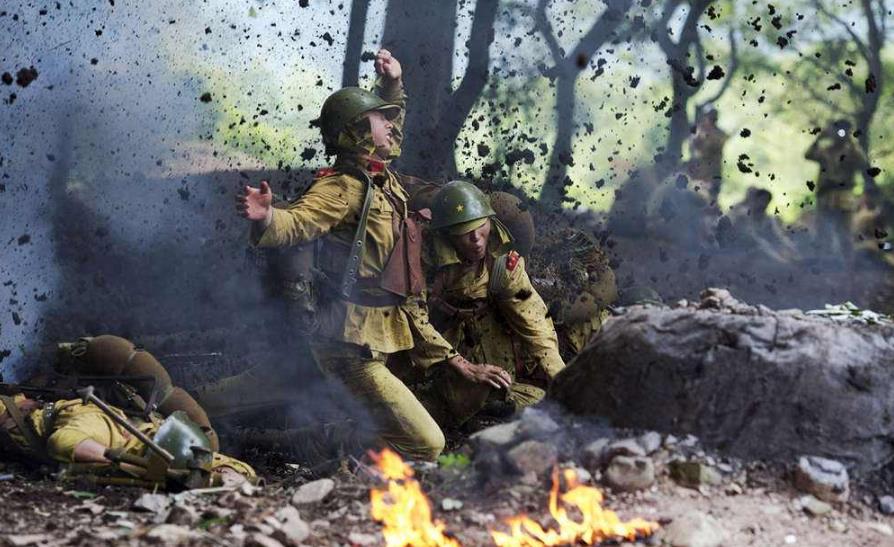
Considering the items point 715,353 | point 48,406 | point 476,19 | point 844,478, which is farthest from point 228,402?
point 476,19

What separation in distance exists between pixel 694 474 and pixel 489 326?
3.15 metres

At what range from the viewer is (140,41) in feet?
32.5

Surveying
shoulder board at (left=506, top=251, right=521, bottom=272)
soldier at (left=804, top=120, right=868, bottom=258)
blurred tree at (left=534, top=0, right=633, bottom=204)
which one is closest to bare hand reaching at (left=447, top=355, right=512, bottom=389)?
shoulder board at (left=506, top=251, right=521, bottom=272)

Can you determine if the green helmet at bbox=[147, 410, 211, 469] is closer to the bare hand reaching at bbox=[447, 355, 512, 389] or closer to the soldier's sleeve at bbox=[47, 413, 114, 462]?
the soldier's sleeve at bbox=[47, 413, 114, 462]

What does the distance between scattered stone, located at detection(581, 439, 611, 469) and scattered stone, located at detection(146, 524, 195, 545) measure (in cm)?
179

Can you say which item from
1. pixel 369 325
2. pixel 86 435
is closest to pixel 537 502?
pixel 369 325

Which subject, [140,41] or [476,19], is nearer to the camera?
[140,41]

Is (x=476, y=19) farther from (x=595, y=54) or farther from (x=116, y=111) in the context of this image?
(x=116, y=111)

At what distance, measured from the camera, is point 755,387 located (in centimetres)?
507

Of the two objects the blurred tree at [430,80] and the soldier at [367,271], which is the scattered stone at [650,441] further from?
the blurred tree at [430,80]

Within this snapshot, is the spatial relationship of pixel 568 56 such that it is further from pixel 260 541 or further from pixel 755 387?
pixel 260 541

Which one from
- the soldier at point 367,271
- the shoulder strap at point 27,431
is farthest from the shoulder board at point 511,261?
the shoulder strap at point 27,431

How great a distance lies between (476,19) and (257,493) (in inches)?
269

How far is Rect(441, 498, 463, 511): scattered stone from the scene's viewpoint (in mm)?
4777
